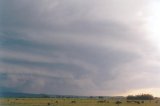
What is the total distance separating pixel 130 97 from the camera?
14062 cm

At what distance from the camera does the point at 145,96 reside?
13612 cm

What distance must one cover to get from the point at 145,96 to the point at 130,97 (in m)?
6.75
